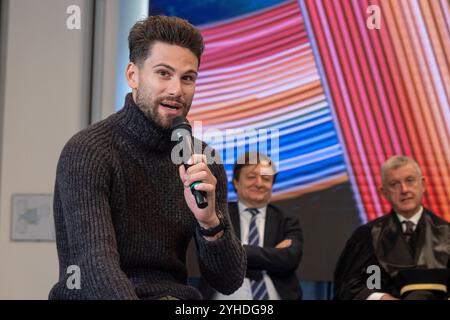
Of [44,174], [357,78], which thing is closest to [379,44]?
[357,78]

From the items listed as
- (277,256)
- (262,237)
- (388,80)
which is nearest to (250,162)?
(262,237)

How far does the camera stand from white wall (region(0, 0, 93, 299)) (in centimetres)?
430

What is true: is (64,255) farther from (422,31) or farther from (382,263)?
(422,31)

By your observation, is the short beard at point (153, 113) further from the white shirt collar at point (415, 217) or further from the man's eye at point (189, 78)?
the white shirt collar at point (415, 217)

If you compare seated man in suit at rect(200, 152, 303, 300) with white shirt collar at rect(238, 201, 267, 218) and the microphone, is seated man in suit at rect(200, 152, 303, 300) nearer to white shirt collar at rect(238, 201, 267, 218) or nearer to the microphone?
white shirt collar at rect(238, 201, 267, 218)

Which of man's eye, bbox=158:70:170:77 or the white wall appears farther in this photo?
the white wall

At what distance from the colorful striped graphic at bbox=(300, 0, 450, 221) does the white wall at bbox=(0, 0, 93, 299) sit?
1.55 meters

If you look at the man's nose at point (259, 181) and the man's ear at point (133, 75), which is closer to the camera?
the man's ear at point (133, 75)

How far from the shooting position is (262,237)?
144 inches

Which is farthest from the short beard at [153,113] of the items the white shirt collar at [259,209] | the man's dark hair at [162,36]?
the white shirt collar at [259,209]

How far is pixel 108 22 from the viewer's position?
4.34 metres

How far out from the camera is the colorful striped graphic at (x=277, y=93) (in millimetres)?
4203

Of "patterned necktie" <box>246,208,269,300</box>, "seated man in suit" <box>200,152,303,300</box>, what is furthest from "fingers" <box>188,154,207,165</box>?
"patterned necktie" <box>246,208,269,300</box>
